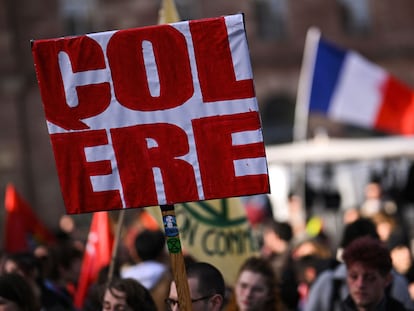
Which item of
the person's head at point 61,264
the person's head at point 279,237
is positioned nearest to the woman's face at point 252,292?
the person's head at point 61,264

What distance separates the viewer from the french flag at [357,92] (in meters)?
14.2

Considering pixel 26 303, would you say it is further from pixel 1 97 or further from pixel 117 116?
pixel 1 97

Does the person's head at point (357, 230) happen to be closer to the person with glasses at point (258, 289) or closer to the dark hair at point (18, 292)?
the person with glasses at point (258, 289)

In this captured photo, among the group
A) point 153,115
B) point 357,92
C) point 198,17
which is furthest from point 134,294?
point 198,17

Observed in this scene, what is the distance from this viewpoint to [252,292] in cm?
700

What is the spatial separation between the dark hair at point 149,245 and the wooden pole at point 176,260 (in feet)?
9.24

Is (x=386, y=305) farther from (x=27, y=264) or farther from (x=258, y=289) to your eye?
(x=27, y=264)

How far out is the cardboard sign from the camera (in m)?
5.37

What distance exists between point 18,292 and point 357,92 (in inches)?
349

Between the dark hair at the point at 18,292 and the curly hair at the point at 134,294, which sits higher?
the dark hair at the point at 18,292

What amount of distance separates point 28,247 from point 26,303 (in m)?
5.56

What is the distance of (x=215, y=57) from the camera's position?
536cm

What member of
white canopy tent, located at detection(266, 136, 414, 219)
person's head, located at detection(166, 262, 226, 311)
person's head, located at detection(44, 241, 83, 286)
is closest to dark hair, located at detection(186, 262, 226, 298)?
person's head, located at detection(166, 262, 226, 311)

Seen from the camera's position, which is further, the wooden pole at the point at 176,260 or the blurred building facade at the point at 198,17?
the blurred building facade at the point at 198,17
